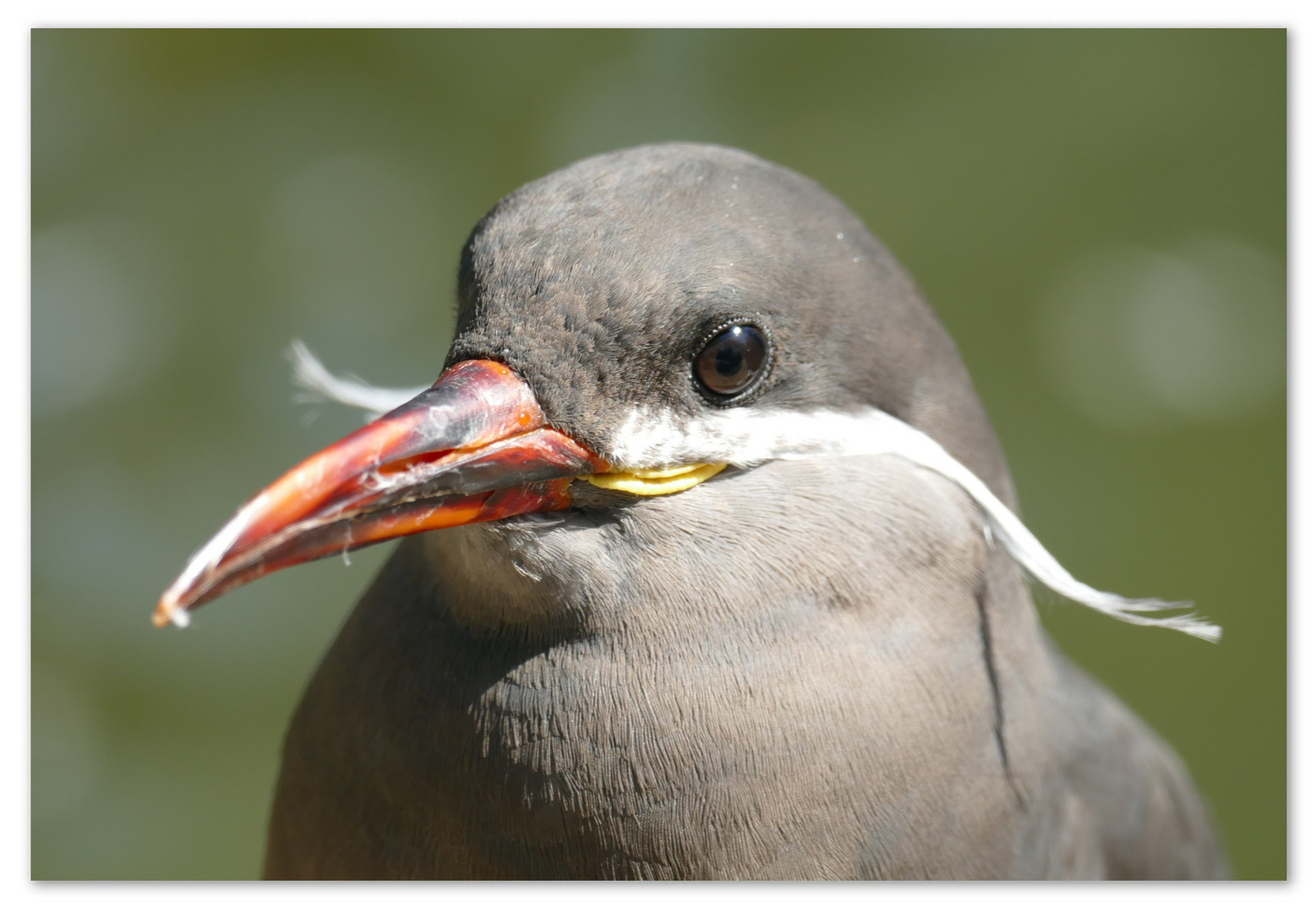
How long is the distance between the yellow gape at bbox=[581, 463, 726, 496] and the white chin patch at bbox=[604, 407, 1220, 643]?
0.01 metres

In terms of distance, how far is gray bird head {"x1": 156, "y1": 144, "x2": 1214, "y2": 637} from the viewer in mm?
1451

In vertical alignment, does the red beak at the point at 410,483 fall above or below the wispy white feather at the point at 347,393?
below

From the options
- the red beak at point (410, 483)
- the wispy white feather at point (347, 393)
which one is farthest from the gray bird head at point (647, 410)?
the wispy white feather at point (347, 393)

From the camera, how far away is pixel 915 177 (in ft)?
12.1

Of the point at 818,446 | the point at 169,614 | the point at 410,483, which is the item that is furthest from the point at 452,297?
the point at 169,614

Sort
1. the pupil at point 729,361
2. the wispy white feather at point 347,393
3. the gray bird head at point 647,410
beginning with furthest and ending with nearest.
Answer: the wispy white feather at point 347,393, the pupil at point 729,361, the gray bird head at point 647,410

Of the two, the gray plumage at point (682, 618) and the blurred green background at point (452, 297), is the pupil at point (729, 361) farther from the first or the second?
the blurred green background at point (452, 297)

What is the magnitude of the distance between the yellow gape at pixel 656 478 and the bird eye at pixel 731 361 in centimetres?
10

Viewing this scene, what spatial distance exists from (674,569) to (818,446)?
25 cm

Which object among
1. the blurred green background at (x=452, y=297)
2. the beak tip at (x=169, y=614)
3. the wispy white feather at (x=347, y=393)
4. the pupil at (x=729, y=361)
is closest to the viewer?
the beak tip at (x=169, y=614)

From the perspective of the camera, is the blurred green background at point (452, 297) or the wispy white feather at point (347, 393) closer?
the wispy white feather at point (347, 393)

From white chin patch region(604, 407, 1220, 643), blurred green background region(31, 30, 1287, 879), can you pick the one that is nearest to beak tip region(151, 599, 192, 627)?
white chin patch region(604, 407, 1220, 643)

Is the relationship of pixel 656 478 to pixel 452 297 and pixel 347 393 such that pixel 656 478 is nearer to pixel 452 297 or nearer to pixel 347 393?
pixel 347 393

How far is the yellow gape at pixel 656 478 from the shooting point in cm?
156
